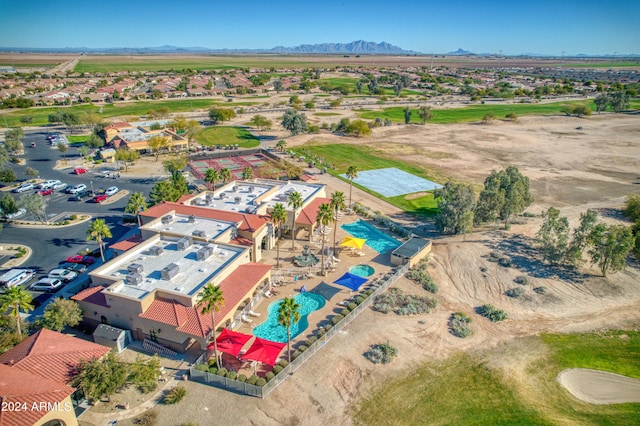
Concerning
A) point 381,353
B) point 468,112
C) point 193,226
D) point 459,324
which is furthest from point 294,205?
point 468,112

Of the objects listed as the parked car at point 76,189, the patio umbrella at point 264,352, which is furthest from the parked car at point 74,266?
the patio umbrella at point 264,352

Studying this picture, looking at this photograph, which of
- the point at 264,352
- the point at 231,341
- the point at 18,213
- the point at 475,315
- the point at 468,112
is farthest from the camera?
the point at 468,112

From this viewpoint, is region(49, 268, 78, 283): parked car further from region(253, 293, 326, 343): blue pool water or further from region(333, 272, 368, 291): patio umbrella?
region(333, 272, 368, 291): patio umbrella

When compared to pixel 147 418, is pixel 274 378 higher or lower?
higher

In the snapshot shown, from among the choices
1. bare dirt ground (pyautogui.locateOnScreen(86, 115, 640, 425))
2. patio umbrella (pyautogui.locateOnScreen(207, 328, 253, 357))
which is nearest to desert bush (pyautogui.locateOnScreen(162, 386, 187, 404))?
bare dirt ground (pyautogui.locateOnScreen(86, 115, 640, 425))

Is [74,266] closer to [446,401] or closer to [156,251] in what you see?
[156,251]

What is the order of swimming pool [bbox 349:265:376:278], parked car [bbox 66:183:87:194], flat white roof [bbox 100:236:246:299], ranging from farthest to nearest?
parked car [bbox 66:183:87:194] → swimming pool [bbox 349:265:376:278] → flat white roof [bbox 100:236:246:299]

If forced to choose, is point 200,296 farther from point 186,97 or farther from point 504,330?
point 186,97
